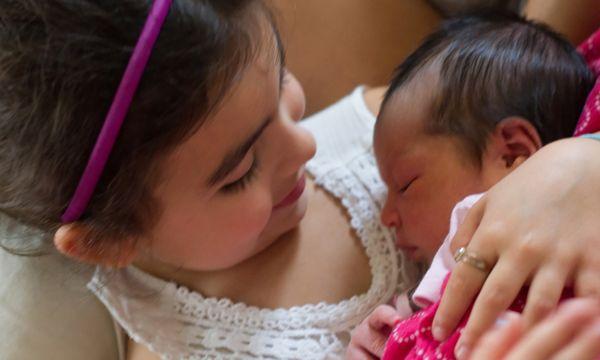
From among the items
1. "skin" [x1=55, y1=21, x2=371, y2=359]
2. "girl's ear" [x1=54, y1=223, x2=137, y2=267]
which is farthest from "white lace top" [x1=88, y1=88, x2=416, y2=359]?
"girl's ear" [x1=54, y1=223, x2=137, y2=267]

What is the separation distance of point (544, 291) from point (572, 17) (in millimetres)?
553

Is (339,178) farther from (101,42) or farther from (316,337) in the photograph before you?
(101,42)

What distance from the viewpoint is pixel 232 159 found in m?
0.71

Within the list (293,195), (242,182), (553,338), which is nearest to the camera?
(553,338)

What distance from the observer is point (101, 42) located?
61 cm

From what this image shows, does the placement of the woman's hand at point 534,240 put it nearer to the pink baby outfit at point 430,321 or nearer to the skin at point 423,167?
the pink baby outfit at point 430,321

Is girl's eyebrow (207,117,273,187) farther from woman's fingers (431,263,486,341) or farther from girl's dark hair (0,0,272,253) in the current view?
woman's fingers (431,263,486,341)

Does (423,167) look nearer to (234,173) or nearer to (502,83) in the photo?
(502,83)

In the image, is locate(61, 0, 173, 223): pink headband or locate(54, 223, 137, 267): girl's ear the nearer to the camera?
locate(61, 0, 173, 223): pink headband

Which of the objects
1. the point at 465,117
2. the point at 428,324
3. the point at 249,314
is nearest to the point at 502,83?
the point at 465,117

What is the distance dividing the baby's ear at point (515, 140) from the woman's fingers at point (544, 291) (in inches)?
9.6

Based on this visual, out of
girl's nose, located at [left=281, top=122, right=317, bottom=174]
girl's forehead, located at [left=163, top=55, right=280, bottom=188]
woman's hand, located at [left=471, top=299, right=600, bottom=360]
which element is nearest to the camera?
woman's hand, located at [left=471, top=299, right=600, bottom=360]

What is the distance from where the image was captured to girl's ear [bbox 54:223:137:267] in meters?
0.71

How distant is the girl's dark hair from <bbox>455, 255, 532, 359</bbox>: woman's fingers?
32cm
